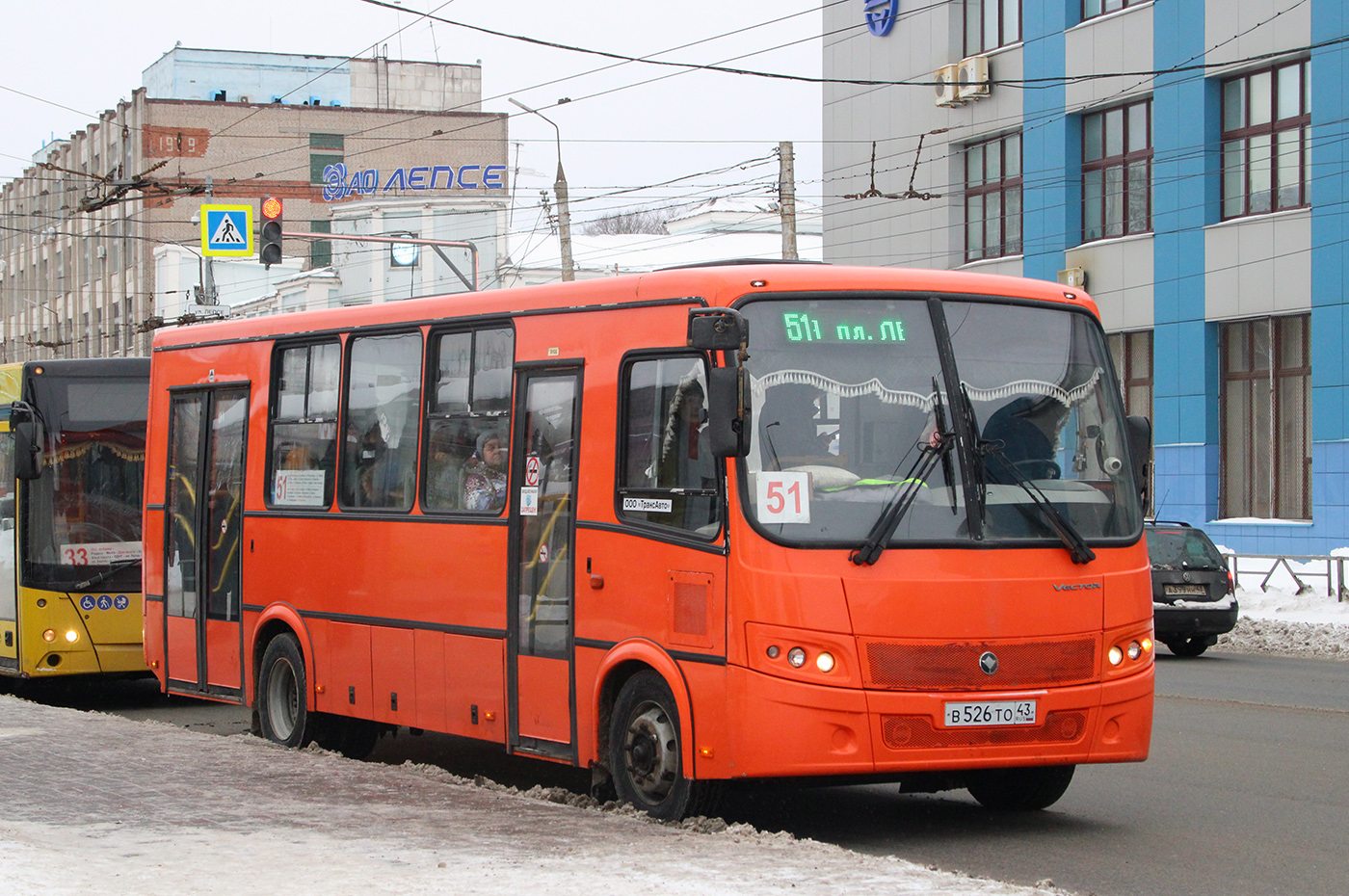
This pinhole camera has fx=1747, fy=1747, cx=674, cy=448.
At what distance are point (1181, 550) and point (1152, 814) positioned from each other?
467 inches

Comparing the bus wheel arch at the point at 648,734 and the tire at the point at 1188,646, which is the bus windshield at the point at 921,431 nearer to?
the bus wheel arch at the point at 648,734

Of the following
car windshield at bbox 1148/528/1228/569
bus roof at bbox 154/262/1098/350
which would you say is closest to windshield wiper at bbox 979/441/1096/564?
bus roof at bbox 154/262/1098/350

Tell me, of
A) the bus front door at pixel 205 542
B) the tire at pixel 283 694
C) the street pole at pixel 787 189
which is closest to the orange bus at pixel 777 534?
the tire at pixel 283 694

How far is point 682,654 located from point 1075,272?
2521 cm

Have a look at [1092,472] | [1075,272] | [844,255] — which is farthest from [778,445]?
[844,255]

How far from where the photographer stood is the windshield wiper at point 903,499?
26.1 ft

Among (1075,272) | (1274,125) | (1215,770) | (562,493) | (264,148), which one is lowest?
(1215,770)

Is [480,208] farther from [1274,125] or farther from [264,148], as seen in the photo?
[1274,125]

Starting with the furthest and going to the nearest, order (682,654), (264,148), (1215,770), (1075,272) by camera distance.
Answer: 1. (264,148)
2. (1075,272)
3. (1215,770)
4. (682,654)

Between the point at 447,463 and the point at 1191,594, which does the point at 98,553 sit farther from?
the point at 1191,594

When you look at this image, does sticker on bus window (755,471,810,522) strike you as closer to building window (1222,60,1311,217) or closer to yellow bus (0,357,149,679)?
yellow bus (0,357,149,679)

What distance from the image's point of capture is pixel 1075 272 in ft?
105

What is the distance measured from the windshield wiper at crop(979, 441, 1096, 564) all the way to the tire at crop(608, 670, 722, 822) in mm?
1933

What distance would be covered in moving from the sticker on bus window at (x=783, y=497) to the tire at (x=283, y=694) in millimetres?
4843
